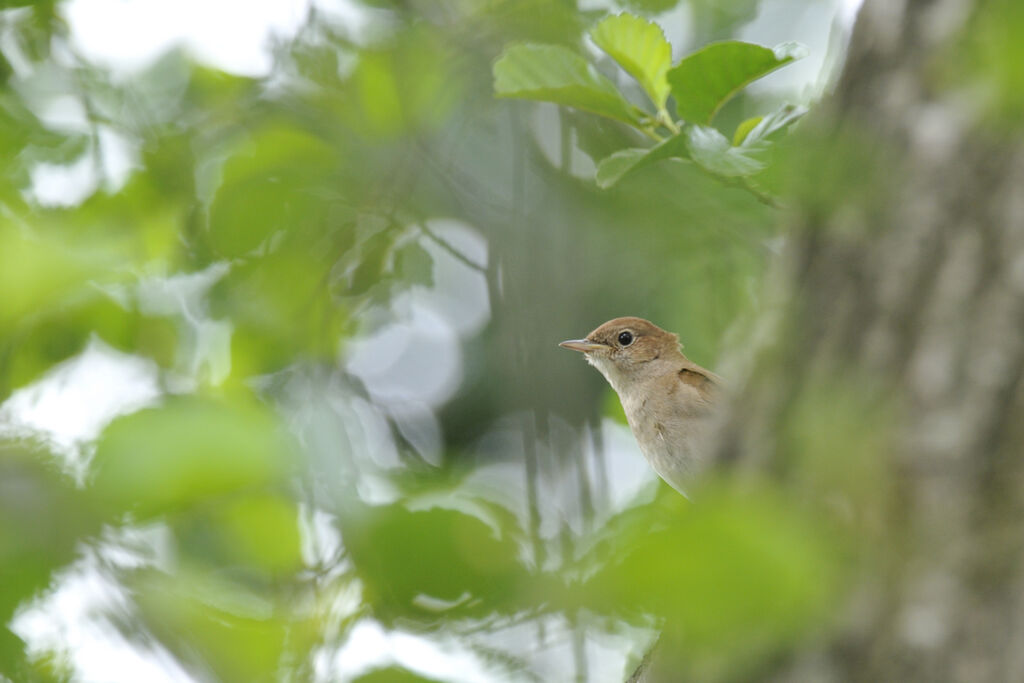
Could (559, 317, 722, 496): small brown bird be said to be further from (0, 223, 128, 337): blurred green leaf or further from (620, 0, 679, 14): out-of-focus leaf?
(0, 223, 128, 337): blurred green leaf

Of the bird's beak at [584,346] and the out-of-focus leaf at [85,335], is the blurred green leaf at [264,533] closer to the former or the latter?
the out-of-focus leaf at [85,335]

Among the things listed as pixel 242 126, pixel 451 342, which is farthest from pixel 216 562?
pixel 451 342

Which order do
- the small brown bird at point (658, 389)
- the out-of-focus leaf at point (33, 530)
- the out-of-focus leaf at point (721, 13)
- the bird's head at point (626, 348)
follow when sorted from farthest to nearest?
the bird's head at point (626, 348) < the small brown bird at point (658, 389) < the out-of-focus leaf at point (721, 13) < the out-of-focus leaf at point (33, 530)

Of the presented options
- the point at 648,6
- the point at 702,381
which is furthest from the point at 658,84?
the point at 702,381

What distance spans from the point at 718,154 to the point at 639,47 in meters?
0.76

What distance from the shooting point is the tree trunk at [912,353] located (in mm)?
1345

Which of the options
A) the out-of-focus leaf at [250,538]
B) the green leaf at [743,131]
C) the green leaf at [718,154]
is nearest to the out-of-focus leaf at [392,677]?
the out-of-focus leaf at [250,538]

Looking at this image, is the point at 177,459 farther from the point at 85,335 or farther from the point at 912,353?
the point at 85,335

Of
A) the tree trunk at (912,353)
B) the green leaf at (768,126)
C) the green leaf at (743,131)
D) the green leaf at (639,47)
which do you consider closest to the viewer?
the tree trunk at (912,353)

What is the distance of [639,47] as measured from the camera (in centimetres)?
307

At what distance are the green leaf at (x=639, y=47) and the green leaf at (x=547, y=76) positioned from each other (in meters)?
0.16

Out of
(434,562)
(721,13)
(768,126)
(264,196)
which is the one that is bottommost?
(434,562)

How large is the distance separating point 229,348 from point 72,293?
84 cm

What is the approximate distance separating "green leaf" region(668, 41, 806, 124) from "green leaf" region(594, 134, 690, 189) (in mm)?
149
